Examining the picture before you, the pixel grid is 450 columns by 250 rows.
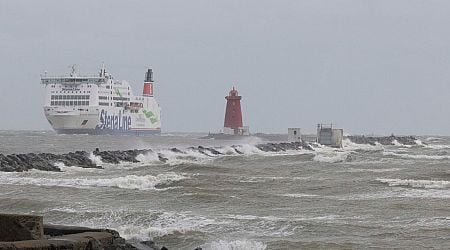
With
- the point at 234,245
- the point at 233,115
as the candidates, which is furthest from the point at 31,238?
the point at 233,115

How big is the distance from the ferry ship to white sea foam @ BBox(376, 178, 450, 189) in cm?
6280

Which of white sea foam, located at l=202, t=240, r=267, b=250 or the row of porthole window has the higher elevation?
the row of porthole window

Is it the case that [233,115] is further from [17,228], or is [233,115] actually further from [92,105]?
[17,228]

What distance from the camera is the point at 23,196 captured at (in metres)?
16.5

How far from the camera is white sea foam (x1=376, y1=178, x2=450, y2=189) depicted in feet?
68.1

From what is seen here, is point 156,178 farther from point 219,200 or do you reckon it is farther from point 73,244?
point 73,244

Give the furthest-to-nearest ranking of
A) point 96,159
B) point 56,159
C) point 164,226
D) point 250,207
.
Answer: point 96,159 → point 56,159 → point 250,207 → point 164,226

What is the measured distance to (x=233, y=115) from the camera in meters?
79.1

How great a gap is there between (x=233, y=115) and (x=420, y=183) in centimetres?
5798

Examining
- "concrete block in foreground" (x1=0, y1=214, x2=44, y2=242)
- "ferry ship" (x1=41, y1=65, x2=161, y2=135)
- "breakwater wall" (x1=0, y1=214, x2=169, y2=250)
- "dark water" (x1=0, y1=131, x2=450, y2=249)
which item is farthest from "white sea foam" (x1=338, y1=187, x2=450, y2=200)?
"ferry ship" (x1=41, y1=65, x2=161, y2=135)

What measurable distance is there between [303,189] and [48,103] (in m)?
68.9

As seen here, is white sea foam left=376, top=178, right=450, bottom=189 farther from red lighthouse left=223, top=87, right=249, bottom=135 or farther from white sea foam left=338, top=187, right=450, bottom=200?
red lighthouse left=223, top=87, right=249, bottom=135

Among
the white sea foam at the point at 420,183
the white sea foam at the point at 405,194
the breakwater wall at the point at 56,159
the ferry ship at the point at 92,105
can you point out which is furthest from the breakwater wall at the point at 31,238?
the ferry ship at the point at 92,105

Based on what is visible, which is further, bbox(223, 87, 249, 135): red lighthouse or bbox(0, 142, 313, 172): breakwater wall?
bbox(223, 87, 249, 135): red lighthouse
